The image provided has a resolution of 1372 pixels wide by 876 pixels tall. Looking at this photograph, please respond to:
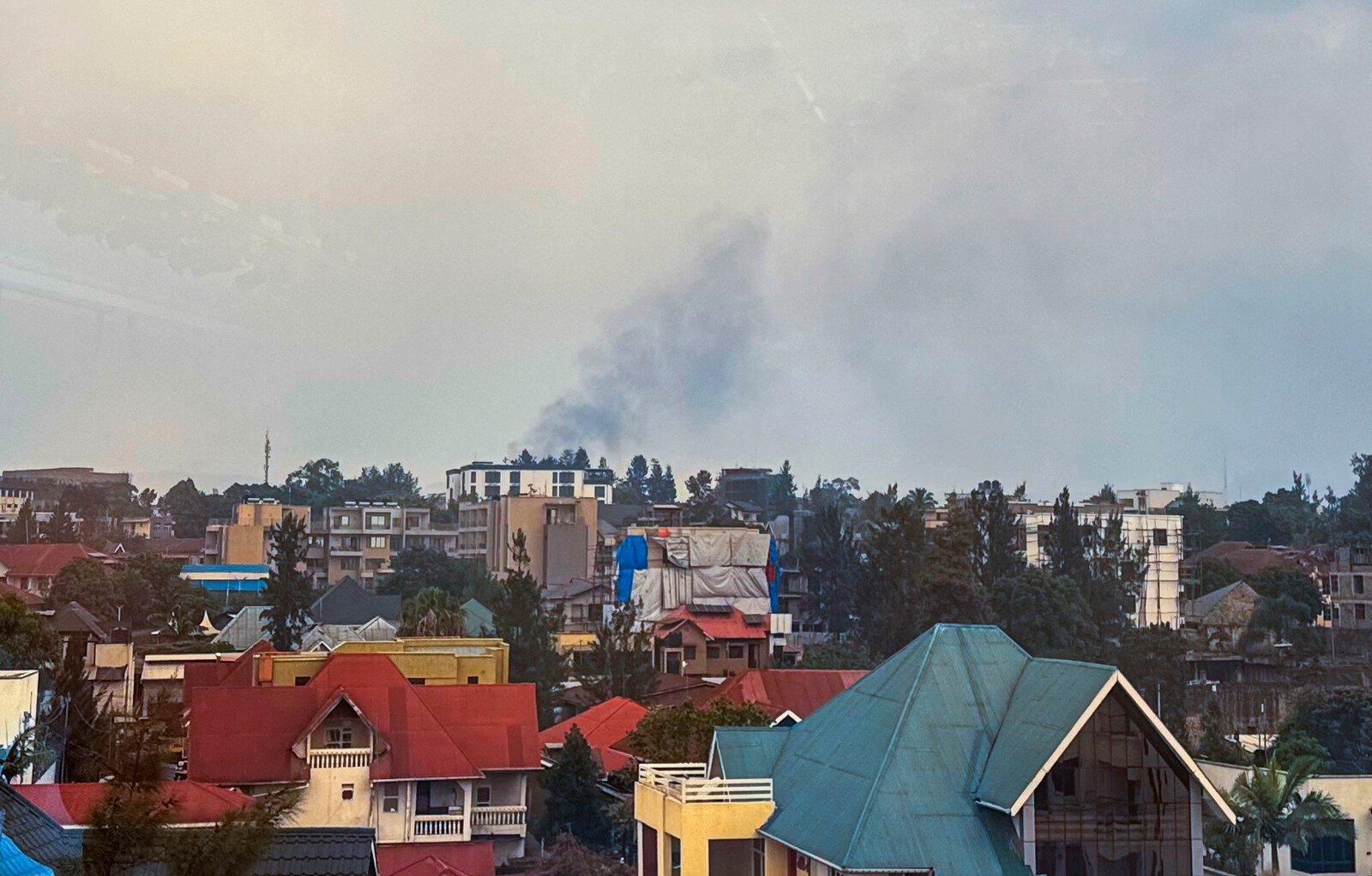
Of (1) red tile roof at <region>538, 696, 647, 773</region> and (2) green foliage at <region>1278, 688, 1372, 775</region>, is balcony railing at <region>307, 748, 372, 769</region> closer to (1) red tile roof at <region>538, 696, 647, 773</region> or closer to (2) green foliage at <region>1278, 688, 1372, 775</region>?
(1) red tile roof at <region>538, 696, 647, 773</region>

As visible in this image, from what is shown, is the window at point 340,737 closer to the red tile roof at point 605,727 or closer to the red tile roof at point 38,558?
the red tile roof at point 605,727

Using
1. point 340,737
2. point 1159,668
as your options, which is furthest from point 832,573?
point 340,737

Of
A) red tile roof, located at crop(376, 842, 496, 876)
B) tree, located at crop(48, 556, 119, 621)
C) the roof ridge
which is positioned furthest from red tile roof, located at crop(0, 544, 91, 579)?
the roof ridge

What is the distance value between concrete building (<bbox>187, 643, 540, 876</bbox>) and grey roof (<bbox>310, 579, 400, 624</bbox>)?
4830 centimetres

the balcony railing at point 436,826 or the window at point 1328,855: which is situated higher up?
the balcony railing at point 436,826

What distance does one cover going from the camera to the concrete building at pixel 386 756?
1451 inches

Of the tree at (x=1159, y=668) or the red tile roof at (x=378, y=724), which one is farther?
the tree at (x=1159, y=668)

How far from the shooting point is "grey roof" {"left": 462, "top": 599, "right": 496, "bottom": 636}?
8642 cm

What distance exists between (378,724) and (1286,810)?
79.2 ft

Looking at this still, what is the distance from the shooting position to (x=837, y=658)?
74438mm

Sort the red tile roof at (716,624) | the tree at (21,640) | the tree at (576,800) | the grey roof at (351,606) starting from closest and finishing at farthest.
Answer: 1. the tree at (576,800)
2. the tree at (21,640)
3. the red tile roof at (716,624)
4. the grey roof at (351,606)

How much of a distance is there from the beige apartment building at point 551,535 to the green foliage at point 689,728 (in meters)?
64.9

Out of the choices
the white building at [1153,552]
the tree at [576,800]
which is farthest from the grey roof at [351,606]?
the tree at [576,800]

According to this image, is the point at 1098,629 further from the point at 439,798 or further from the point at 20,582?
the point at 20,582
